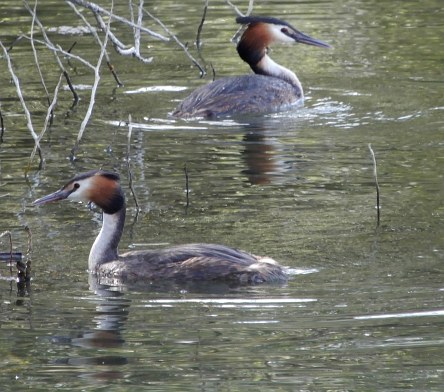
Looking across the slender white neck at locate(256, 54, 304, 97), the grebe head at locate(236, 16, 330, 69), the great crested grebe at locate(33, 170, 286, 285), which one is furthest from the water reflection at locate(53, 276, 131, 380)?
the grebe head at locate(236, 16, 330, 69)

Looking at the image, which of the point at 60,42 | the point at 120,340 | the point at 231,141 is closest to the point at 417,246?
the point at 120,340

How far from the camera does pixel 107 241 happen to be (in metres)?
9.97

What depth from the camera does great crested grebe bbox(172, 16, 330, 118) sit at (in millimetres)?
15172

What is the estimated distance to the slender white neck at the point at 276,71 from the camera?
15.9 metres

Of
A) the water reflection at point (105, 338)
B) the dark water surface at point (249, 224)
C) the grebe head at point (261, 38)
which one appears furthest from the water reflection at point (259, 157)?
the water reflection at point (105, 338)

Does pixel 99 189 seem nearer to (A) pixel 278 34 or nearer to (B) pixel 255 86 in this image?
(B) pixel 255 86

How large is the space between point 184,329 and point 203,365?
0.68 m

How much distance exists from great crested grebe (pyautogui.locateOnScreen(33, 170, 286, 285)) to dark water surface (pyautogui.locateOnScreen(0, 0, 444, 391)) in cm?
13

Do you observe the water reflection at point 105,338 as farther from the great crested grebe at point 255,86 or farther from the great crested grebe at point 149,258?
the great crested grebe at point 255,86

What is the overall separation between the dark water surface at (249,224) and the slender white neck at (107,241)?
0.17m

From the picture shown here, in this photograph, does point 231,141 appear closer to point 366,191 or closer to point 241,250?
point 366,191

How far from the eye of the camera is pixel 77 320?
8.78 m

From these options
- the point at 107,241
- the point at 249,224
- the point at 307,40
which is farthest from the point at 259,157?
the point at 307,40

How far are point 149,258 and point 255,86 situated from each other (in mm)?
6297
